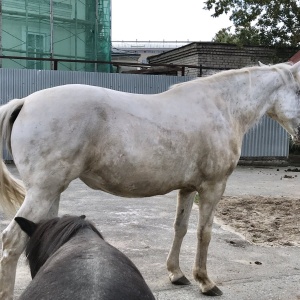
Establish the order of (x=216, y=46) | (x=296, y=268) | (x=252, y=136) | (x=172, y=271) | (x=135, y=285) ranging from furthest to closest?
(x=216, y=46) < (x=252, y=136) < (x=296, y=268) < (x=172, y=271) < (x=135, y=285)

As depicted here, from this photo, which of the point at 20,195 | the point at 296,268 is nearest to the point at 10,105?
the point at 20,195

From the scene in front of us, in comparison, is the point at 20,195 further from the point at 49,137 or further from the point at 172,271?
the point at 172,271

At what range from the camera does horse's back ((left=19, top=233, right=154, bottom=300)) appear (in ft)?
4.95

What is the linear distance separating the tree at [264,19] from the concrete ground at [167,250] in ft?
38.4

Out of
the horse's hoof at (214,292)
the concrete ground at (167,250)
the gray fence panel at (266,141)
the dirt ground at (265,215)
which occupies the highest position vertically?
the gray fence panel at (266,141)

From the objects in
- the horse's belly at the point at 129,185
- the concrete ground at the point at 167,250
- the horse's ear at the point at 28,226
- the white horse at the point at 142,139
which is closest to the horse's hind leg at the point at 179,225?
the white horse at the point at 142,139

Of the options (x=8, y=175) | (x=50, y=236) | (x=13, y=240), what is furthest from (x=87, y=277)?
(x=8, y=175)

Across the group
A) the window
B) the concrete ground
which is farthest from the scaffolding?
the concrete ground

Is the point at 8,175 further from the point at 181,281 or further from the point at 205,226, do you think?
the point at 181,281

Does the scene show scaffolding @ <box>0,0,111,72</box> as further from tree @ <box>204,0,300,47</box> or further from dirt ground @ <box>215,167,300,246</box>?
dirt ground @ <box>215,167,300,246</box>

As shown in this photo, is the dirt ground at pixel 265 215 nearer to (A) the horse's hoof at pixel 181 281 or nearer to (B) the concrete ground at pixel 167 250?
(B) the concrete ground at pixel 167 250

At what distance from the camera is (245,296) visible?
3.69 meters

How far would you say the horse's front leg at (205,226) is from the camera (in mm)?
3662

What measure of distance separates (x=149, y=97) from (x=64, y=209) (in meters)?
3.61
